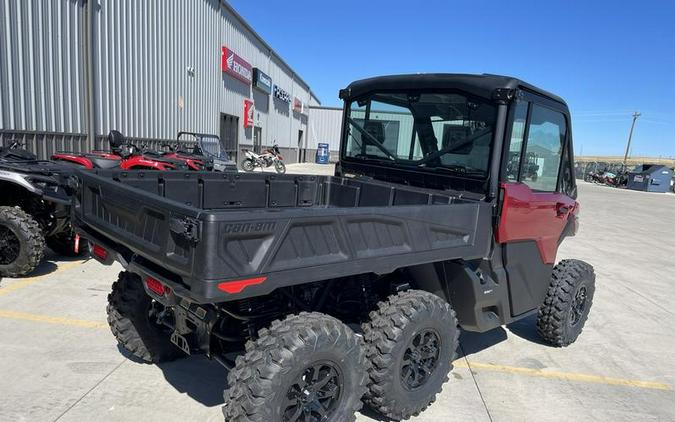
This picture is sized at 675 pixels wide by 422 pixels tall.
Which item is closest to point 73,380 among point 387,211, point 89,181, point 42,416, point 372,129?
point 42,416

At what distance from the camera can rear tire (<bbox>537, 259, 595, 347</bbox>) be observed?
13.9 feet

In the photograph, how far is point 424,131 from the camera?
12.8 ft

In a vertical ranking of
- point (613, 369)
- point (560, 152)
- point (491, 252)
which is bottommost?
point (613, 369)

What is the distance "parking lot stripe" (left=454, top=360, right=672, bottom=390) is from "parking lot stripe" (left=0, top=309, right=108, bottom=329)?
10.6 feet

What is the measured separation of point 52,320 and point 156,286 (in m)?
2.44

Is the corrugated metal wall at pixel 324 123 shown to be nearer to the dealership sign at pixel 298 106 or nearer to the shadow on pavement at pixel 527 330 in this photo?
the dealership sign at pixel 298 106

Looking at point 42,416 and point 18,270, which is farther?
point 18,270

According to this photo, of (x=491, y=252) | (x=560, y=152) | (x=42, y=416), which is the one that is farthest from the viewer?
(x=560, y=152)

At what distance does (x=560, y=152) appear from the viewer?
416 cm

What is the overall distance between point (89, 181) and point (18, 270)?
305cm

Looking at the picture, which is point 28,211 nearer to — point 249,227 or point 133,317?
point 133,317

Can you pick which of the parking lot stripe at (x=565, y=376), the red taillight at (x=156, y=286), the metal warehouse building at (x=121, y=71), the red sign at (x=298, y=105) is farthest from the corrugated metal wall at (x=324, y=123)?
the red taillight at (x=156, y=286)

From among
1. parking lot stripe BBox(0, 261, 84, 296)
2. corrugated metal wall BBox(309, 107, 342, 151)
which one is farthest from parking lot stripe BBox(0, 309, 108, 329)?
corrugated metal wall BBox(309, 107, 342, 151)

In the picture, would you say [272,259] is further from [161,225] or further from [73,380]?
[73,380]
